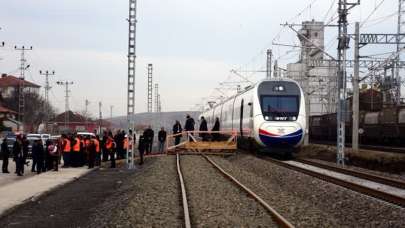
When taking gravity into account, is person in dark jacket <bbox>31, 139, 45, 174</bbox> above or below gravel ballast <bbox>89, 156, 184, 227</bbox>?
above

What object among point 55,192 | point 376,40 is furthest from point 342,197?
point 376,40

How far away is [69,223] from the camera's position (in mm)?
12023

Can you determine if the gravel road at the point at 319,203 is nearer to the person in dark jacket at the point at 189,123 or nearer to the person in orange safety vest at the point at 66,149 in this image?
the person in orange safety vest at the point at 66,149

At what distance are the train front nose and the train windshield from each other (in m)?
0.39

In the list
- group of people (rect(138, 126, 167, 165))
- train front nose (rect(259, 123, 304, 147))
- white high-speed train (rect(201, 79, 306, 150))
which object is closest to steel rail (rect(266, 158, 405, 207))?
train front nose (rect(259, 123, 304, 147))

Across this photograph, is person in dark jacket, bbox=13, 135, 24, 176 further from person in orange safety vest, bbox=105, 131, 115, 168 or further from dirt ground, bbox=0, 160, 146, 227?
person in orange safety vest, bbox=105, 131, 115, 168

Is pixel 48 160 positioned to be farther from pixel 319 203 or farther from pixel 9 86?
pixel 9 86

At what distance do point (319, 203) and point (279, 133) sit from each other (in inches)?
503

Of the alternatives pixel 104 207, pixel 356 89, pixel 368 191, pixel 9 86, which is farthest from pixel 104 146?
pixel 9 86

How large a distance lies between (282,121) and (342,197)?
497 inches

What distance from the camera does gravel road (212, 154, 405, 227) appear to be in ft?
37.3

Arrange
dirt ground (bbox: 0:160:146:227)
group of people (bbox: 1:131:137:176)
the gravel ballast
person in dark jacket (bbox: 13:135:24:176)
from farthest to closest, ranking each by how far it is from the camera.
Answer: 1. group of people (bbox: 1:131:137:176)
2. person in dark jacket (bbox: 13:135:24:176)
3. dirt ground (bbox: 0:160:146:227)
4. the gravel ballast

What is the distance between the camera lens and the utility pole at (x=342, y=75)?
2732cm

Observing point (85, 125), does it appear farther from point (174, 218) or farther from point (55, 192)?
point (174, 218)
